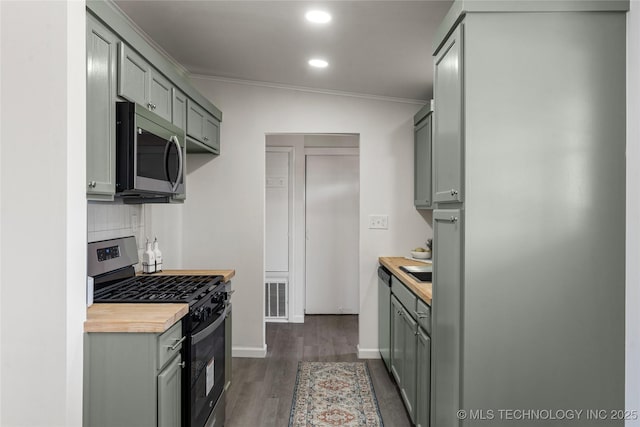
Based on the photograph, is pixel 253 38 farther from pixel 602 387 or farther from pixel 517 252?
pixel 602 387

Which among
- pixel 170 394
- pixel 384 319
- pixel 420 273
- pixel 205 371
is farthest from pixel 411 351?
pixel 170 394

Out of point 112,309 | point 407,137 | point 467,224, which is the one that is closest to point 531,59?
point 467,224

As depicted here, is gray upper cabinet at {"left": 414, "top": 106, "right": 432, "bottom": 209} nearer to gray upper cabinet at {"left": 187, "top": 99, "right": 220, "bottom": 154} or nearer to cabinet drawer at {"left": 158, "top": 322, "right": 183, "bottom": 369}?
gray upper cabinet at {"left": 187, "top": 99, "right": 220, "bottom": 154}

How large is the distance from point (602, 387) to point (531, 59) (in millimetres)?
1200

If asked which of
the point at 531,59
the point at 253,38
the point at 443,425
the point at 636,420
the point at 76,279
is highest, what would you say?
the point at 253,38

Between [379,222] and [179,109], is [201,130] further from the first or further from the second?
[379,222]

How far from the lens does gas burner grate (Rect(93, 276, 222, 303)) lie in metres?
2.07

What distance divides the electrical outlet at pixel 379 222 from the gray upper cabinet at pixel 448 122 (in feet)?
6.06

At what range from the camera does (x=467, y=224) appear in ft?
5.11

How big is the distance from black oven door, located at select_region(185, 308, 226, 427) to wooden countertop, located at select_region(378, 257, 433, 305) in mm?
1100

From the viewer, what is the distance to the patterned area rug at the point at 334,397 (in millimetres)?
2691

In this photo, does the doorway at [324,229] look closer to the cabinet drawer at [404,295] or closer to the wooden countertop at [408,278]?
the wooden countertop at [408,278]

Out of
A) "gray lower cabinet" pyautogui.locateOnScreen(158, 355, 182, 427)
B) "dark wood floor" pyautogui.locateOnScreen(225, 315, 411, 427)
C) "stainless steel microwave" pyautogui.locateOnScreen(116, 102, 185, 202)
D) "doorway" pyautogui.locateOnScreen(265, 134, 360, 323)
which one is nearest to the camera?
"gray lower cabinet" pyautogui.locateOnScreen(158, 355, 182, 427)

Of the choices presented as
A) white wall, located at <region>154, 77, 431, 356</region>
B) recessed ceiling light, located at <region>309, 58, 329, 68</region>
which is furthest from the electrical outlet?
recessed ceiling light, located at <region>309, 58, 329, 68</region>
